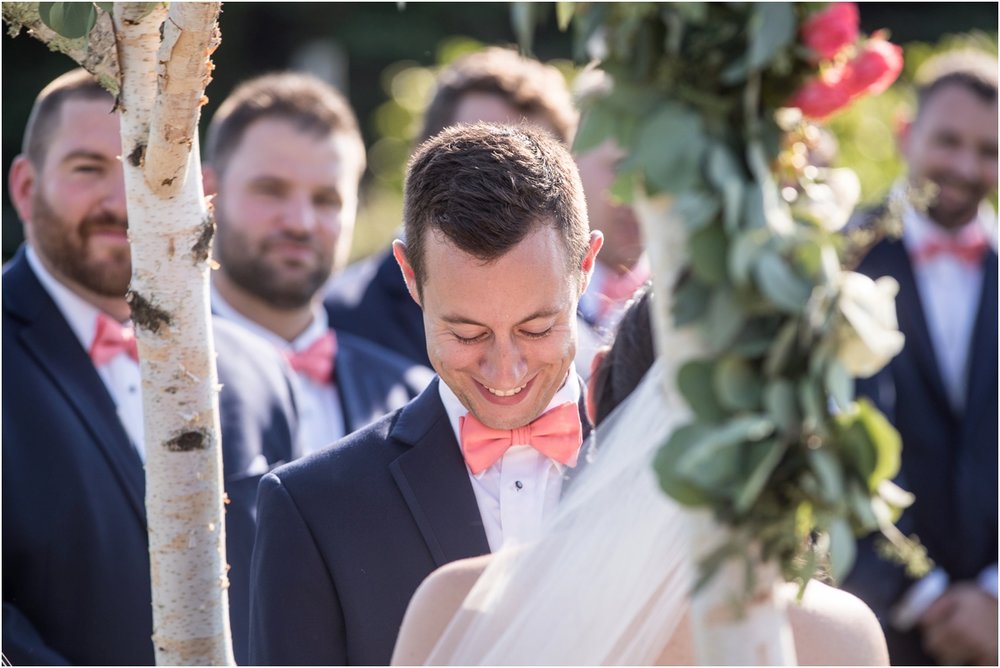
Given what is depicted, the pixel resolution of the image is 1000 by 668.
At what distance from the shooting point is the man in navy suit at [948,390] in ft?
15.1

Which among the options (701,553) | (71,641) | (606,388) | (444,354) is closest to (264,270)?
(71,641)

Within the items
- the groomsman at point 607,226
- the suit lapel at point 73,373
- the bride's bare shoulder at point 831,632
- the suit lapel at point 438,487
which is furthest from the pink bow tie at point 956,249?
the bride's bare shoulder at point 831,632

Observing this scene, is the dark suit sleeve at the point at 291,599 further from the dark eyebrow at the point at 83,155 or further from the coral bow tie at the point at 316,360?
the coral bow tie at the point at 316,360

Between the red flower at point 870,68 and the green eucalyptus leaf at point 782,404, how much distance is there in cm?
34

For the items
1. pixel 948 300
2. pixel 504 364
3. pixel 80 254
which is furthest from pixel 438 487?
pixel 948 300

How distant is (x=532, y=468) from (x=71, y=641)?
1446 millimetres

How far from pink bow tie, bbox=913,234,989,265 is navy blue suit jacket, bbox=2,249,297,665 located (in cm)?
292

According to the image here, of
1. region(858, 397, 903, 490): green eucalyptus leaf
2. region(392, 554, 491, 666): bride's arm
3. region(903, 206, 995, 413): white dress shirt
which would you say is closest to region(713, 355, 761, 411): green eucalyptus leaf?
region(858, 397, 903, 490): green eucalyptus leaf

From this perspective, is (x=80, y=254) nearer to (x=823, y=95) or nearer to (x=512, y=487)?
(x=512, y=487)

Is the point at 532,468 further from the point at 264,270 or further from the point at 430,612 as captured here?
the point at 264,270

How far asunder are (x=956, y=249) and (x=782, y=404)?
4.23m

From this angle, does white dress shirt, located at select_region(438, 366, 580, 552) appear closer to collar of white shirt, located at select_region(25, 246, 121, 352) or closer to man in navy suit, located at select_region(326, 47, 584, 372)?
collar of white shirt, located at select_region(25, 246, 121, 352)

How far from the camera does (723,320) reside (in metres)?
1.31

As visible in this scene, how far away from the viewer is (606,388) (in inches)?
85.6
